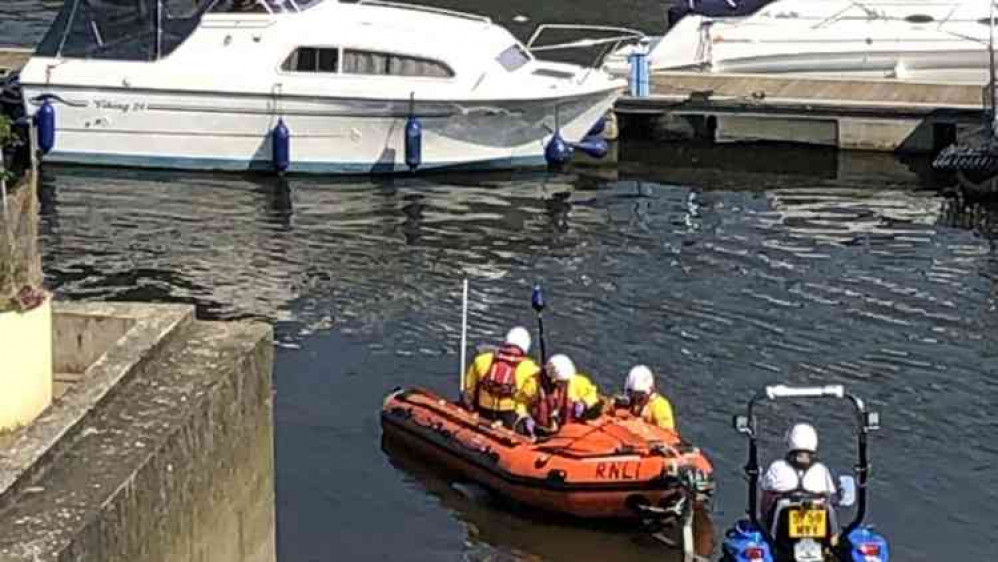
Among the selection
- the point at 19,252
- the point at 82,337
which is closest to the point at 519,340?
the point at 82,337

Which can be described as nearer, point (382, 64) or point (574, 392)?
point (574, 392)

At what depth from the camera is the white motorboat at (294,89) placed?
2548 centimetres

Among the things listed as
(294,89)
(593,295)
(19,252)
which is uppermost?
(294,89)

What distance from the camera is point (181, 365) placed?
8352 millimetres

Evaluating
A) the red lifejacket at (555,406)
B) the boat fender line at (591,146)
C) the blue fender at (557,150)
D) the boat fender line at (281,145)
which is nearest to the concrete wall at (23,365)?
the red lifejacket at (555,406)

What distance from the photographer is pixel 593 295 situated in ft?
68.1

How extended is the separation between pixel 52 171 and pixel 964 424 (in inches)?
539

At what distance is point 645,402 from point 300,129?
11396 millimetres

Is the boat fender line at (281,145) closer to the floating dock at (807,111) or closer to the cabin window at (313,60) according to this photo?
the cabin window at (313,60)

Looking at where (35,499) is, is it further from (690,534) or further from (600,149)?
(600,149)

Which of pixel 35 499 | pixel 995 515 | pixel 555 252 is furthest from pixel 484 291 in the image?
pixel 35 499

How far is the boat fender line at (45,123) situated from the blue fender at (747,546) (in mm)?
15563

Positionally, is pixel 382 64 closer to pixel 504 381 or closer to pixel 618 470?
pixel 504 381

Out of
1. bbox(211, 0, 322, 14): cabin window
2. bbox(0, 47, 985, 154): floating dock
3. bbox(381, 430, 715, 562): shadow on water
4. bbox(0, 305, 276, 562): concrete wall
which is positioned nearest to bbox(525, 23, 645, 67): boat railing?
bbox(0, 47, 985, 154): floating dock
